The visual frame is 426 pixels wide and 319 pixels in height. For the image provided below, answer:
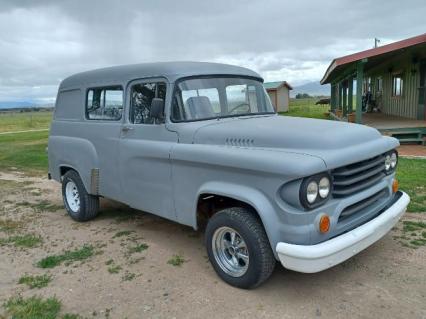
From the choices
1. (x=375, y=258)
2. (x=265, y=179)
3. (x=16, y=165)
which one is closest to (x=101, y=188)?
(x=265, y=179)

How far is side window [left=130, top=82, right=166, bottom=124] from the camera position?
15.3ft

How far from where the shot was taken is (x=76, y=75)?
6273 millimetres

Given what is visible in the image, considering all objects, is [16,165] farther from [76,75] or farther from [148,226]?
[148,226]

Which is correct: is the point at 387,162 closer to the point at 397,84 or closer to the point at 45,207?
the point at 45,207

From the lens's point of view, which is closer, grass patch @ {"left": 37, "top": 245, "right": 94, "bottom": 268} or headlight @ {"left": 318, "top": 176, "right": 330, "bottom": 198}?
headlight @ {"left": 318, "top": 176, "right": 330, "bottom": 198}

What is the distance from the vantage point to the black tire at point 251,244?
11.6 ft

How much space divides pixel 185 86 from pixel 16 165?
31.8 ft

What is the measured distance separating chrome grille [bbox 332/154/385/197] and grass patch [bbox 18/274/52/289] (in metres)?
3.05

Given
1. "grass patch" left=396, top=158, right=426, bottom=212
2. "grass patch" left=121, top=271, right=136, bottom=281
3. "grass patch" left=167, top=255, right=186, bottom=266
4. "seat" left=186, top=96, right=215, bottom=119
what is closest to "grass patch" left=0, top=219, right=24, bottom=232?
"grass patch" left=121, top=271, right=136, bottom=281

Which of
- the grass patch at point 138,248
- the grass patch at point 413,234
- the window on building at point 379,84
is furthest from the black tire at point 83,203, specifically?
the window on building at point 379,84

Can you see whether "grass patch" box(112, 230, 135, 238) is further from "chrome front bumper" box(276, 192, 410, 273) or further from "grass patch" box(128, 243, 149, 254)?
"chrome front bumper" box(276, 192, 410, 273)

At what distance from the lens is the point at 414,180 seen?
7.29m

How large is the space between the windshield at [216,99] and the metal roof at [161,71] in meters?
0.09

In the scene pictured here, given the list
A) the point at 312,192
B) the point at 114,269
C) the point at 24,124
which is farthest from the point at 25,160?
the point at 24,124
